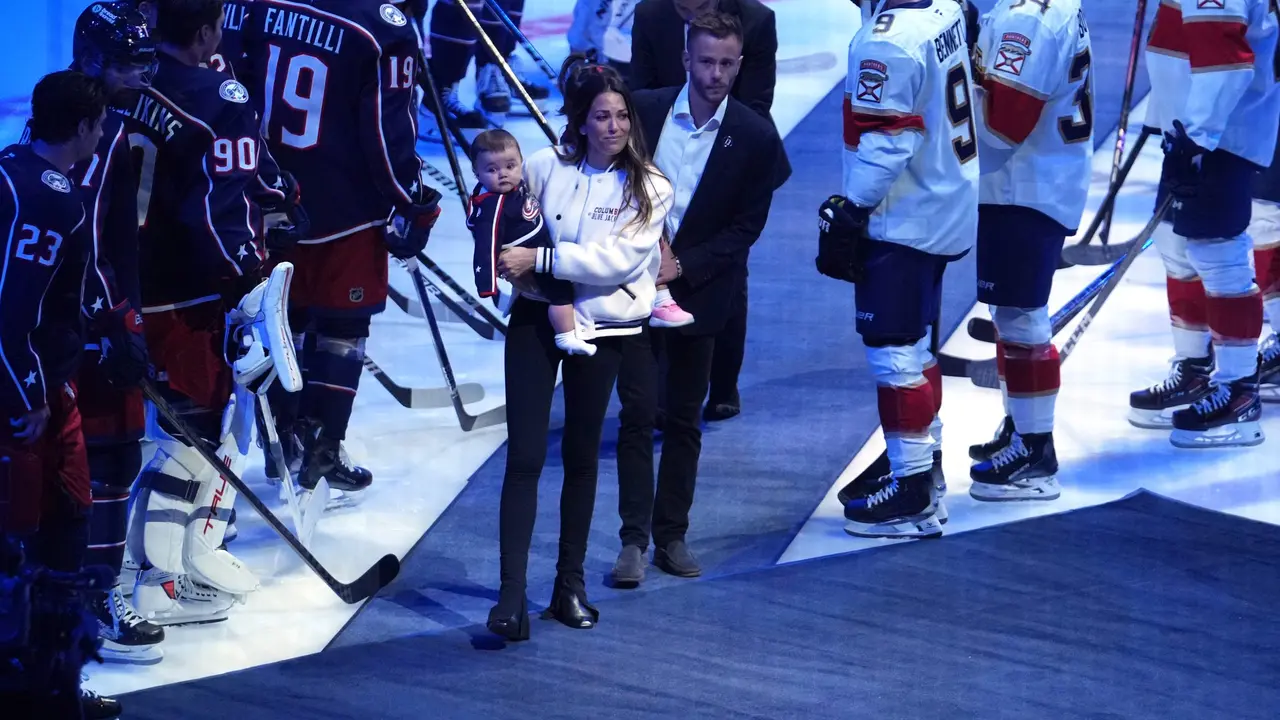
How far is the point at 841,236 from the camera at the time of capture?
407 cm

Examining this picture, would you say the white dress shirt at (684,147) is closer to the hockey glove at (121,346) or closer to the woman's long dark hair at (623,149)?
the woman's long dark hair at (623,149)

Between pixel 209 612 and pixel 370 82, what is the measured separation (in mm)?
1294

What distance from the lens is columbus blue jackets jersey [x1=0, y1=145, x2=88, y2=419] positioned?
3.04 metres

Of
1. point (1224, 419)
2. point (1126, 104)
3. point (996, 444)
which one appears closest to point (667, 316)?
point (996, 444)

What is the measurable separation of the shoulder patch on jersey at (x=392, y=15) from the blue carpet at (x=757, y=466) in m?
1.20

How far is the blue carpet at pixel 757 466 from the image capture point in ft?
12.9

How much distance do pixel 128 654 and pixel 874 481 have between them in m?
1.80

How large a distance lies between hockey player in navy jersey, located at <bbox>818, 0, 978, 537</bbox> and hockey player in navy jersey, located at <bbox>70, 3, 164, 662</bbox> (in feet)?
5.00

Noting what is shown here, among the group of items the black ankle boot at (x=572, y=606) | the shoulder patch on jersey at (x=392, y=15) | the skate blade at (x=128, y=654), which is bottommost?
the skate blade at (x=128, y=654)

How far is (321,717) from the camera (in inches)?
125

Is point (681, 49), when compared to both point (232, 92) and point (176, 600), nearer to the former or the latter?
point (232, 92)

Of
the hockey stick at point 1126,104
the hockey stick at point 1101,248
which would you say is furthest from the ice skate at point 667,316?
the hockey stick at point 1126,104

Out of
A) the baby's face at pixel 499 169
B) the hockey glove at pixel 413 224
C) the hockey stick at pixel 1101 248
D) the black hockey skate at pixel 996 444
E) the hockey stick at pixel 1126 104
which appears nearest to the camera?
the baby's face at pixel 499 169

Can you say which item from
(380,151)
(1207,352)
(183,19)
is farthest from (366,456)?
(1207,352)
